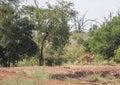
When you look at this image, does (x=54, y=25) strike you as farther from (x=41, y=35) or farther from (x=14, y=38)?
(x=14, y=38)

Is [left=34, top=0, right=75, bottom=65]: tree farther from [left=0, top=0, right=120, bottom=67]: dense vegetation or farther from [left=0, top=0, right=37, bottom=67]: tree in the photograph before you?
[left=0, top=0, right=37, bottom=67]: tree

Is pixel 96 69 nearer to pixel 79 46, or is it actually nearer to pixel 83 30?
pixel 79 46

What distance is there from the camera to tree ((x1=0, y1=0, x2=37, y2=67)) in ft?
112

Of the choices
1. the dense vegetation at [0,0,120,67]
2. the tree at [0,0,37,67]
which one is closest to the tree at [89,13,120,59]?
the dense vegetation at [0,0,120,67]

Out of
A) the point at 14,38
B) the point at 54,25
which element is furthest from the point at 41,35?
the point at 14,38

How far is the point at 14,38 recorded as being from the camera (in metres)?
34.4

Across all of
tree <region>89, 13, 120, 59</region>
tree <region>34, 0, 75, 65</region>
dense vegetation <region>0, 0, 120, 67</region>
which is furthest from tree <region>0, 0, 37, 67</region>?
tree <region>89, 13, 120, 59</region>

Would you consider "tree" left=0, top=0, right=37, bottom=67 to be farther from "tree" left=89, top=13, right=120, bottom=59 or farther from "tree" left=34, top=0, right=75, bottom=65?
"tree" left=89, top=13, right=120, bottom=59

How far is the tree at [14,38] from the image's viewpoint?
1339 inches

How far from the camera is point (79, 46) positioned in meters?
47.0

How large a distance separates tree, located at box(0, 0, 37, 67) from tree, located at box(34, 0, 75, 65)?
1.98m

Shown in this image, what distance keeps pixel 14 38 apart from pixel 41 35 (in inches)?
148

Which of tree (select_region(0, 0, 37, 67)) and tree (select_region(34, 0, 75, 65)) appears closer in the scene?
tree (select_region(0, 0, 37, 67))

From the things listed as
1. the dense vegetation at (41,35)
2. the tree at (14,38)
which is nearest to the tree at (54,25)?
the dense vegetation at (41,35)
